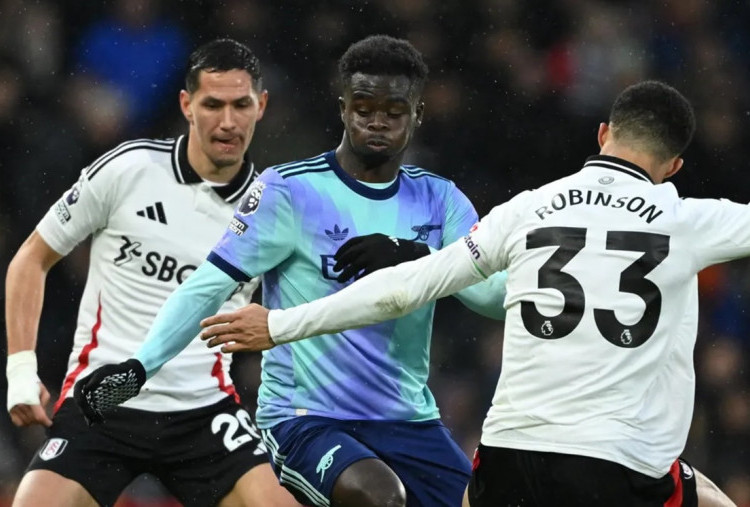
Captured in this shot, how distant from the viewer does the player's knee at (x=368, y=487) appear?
396 cm

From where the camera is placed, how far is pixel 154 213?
5555 millimetres

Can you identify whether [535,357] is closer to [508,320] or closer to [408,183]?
[508,320]

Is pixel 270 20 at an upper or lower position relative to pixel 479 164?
upper

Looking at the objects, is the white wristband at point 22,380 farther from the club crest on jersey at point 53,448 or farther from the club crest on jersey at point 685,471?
the club crest on jersey at point 685,471

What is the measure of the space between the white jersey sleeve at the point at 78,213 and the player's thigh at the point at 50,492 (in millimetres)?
975

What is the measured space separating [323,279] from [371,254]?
266 millimetres

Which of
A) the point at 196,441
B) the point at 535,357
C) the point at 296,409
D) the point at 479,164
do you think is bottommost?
the point at 196,441

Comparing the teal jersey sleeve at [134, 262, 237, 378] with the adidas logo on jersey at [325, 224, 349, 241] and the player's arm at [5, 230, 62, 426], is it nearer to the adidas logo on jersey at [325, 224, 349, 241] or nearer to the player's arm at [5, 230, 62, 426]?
the adidas logo on jersey at [325, 224, 349, 241]

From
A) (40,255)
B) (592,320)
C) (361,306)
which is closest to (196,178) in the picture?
(40,255)

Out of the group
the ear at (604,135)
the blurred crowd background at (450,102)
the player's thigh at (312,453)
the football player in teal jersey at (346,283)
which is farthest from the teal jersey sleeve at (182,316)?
the blurred crowd background at (450,102)

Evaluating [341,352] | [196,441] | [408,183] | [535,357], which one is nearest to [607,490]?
[535,357]

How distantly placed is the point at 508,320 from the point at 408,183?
1005mm

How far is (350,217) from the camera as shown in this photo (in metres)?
4.57

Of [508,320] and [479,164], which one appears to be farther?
[479,164]
